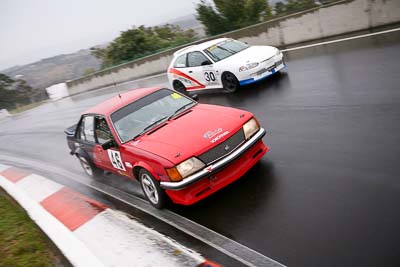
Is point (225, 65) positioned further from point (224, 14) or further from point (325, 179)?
point (224, 14)

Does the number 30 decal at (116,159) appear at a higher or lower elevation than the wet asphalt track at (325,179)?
higher

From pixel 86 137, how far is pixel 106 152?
0.91m

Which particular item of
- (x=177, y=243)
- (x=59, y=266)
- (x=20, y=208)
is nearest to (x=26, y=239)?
(x=59, y=266)

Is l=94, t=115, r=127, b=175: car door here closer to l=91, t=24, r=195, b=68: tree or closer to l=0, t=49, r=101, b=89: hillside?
l=91, t=24, r=195, b=68: tree

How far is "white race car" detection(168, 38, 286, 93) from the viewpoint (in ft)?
32.5

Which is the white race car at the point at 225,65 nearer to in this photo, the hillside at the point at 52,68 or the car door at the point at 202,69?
the car door at the point at 202,69

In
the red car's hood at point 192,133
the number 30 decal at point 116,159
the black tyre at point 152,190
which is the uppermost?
the red car's hood at point 192,133

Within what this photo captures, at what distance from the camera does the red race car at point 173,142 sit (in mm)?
4871

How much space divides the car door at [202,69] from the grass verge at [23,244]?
19.8 feet

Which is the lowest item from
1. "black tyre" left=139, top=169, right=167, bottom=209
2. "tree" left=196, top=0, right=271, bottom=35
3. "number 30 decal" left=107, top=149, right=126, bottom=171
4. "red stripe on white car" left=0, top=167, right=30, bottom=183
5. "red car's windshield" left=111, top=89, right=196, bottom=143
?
"red stripe on white car" left=0, top=167, right=30, bottom=183

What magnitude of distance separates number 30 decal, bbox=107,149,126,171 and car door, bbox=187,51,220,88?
16.5 ft

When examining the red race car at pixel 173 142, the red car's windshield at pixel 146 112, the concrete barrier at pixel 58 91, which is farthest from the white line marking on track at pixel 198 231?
the concrete barrier at pixel 58 91

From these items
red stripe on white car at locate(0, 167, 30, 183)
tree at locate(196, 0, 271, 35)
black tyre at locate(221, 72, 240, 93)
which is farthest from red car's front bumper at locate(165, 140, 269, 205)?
tree at locate(196, 0, 271, 35)

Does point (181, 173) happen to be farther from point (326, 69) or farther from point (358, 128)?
point (326, 69)
